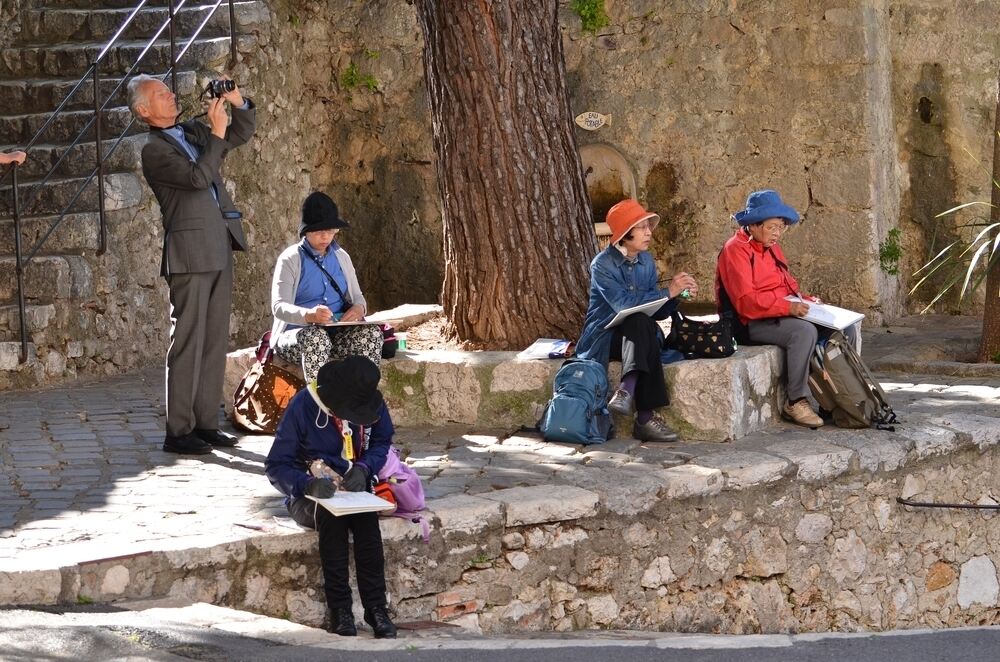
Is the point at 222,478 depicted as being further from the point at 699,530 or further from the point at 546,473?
the point at 699,530

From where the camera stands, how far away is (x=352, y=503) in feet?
15.5

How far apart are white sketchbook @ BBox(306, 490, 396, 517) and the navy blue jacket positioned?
5.8 inches

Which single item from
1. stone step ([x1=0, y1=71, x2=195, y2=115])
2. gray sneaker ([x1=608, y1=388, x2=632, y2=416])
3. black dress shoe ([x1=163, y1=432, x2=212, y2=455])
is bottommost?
black dress shoe ([x1=163, y1=432, x2=212, y2=455])

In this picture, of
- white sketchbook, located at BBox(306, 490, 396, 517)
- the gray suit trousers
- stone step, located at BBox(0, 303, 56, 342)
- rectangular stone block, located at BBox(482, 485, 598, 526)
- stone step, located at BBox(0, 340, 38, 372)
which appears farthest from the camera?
stone step, located at BBox(0, 303, 56, 342)

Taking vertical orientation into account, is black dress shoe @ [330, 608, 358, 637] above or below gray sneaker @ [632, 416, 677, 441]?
below

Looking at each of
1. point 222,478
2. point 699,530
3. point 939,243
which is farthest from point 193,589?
point 939,243

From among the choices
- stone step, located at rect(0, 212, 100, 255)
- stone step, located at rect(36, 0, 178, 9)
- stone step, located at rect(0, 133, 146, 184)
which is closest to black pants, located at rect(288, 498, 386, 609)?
stone step, located at rect(0, 212, 100, 255)

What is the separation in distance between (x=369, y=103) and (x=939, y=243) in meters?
4.68

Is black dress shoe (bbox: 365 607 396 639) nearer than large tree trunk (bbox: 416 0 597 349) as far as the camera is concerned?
Yes

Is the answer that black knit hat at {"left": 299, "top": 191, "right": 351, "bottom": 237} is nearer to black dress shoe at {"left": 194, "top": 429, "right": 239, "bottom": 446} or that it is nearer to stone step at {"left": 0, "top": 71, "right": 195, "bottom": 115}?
black dress shoe at {"left": 194, "top": 429, "right": 239, "bottom": 446}

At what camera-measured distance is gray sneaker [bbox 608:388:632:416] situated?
6.44 meters

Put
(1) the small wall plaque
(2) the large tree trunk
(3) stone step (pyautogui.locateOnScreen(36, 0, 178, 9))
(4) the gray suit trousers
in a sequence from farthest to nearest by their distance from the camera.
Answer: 1. (1) the small wall plaque
2. (3) stone step (pyautogui.locateOnScreen(36, 0, 178, 9))
3. (2) the large tree trunk
4. (4) the gray suit trousers

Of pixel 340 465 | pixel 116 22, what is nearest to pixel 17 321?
pixel 116 22

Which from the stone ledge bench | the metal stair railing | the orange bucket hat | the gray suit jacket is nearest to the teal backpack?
the stone ledge bench
